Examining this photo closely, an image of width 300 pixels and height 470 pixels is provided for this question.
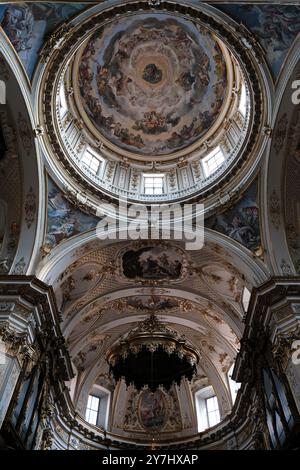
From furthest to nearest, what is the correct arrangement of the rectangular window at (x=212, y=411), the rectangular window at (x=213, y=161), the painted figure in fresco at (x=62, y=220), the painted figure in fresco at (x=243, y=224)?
1. the rectangular window at (x=212, y=411)
2. the rectangular window at (x=213, y=161)
3. the painted figure in fresco at (x=62, y=220)
4. the painted figure in fresco at (x=243, y=224)

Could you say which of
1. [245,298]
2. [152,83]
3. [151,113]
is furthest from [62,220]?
[152,83]

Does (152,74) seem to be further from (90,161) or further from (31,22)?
(31,22)

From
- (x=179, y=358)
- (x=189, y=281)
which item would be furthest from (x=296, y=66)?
(x=179, y=358)

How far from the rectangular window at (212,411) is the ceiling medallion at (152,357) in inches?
149

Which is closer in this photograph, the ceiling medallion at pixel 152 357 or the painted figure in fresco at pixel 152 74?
the ceiling medallion at pixel 152 357

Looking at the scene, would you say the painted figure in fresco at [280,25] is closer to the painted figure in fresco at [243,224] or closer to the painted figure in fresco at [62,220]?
the painted figure in fresco at [243,224]

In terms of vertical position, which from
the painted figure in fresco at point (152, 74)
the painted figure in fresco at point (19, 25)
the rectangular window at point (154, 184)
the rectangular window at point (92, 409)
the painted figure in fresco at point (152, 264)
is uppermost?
the painted figure in fresco at point (152, 74)

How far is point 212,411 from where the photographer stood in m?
20.5

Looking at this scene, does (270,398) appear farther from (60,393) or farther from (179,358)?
(60,393)

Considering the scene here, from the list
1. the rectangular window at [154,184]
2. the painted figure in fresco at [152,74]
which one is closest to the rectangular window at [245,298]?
the rectangular window at [154,184]

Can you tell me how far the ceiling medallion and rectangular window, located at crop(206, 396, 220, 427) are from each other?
12.4ft

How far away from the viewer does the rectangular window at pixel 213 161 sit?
59.3 feet

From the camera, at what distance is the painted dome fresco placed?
60.3 ft

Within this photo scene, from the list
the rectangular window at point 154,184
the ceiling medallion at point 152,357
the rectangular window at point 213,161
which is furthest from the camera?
the rectangular window at point 154,184
